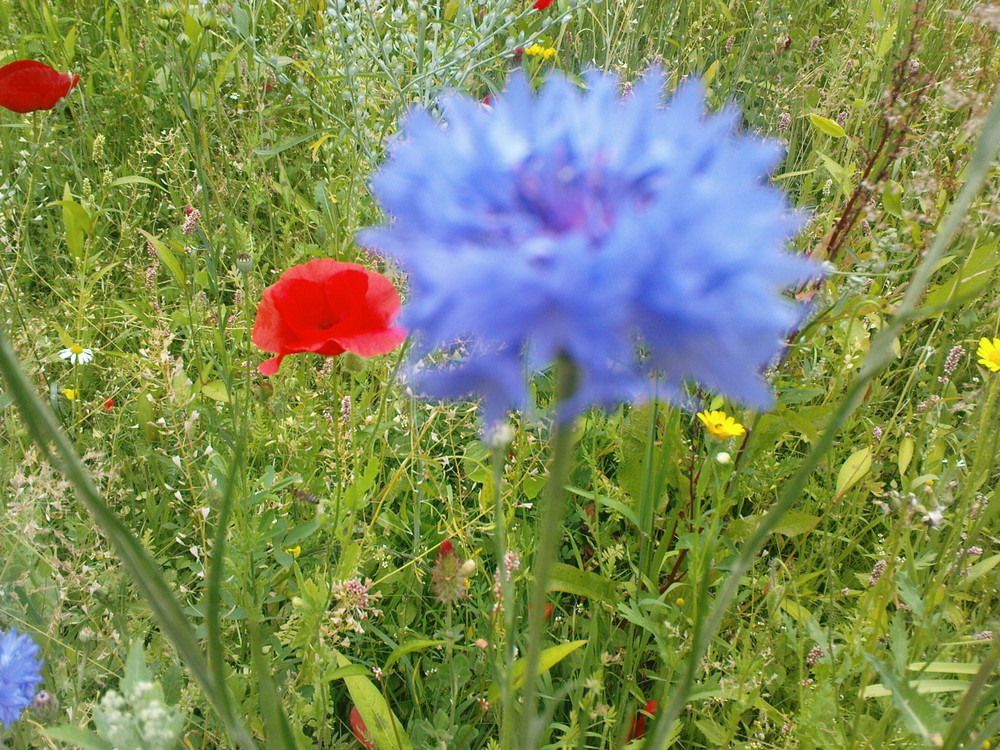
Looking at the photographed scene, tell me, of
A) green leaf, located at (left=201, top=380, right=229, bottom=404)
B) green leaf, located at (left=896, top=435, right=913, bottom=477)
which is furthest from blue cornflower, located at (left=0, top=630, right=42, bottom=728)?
green leaf, located at (left=896, top=435, right=913, bottom=477)

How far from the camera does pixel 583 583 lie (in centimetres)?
119

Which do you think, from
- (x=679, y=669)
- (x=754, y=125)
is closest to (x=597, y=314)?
(x=679, y=669)

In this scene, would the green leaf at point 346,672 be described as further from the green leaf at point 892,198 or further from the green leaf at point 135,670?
the green leaf at point 892,198

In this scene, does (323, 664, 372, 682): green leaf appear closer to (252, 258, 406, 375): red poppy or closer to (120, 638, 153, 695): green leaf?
(120, 638, 153, 695): green leaf

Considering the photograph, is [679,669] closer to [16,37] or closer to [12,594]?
[12,594]

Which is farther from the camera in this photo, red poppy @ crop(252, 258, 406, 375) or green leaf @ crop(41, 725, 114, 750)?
red poppy @ crop(252, 258, 406, 375)

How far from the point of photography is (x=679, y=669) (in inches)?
43.2

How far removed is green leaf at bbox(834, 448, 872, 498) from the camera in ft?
4.18

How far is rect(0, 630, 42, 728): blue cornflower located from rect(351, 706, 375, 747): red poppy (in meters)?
0.40

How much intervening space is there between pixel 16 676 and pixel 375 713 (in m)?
0.41

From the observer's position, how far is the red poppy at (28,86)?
56.2 inches

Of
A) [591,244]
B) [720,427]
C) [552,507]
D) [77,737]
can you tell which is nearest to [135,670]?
[77,737]

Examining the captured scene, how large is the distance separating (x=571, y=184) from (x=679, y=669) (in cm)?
83

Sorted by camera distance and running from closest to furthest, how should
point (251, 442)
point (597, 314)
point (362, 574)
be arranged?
point (597, 314)
point (362, 574)
point (251, 442)
